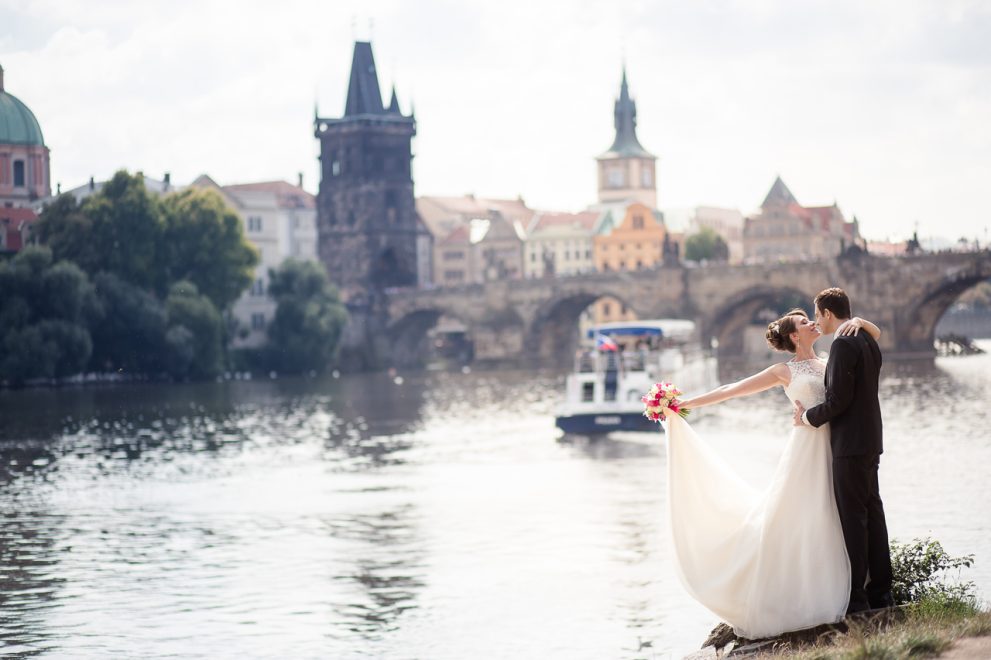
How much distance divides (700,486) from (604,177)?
178m

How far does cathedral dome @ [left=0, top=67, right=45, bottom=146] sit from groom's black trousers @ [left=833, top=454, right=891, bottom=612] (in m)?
72.1

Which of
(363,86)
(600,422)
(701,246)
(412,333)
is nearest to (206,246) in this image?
(600,422)

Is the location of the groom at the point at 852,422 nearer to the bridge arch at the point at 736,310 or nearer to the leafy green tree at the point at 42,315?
the leafy green tree at the point at 42,315

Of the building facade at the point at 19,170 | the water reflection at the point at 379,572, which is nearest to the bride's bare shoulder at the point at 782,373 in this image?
the water reflection at the point at 379,572

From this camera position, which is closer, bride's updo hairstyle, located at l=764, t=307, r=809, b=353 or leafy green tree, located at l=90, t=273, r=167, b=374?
bride's updo hairstyle, located at l=764, t=307, r=809, b=353

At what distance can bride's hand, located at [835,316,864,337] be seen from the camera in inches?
393

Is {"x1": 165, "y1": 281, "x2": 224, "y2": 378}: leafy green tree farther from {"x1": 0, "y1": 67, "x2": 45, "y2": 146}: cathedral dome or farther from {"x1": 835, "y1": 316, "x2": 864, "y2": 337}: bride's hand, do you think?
{"x1": 835, "y1": 316, "x2": 864, "y2": 337}: bride's hand

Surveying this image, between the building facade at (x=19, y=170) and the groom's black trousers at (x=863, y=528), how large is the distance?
235 ft

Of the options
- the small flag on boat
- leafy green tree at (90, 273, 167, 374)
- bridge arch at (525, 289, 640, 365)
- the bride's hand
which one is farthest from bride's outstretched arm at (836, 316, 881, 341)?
bridge arch at (525, 289, 640, 365)

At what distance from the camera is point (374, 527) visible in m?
28.9

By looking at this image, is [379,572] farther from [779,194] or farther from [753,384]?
[779,194]

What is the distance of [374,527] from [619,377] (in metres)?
20.7

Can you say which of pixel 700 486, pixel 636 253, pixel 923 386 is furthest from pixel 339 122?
pixel 700 486

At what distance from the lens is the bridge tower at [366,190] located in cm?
12500
